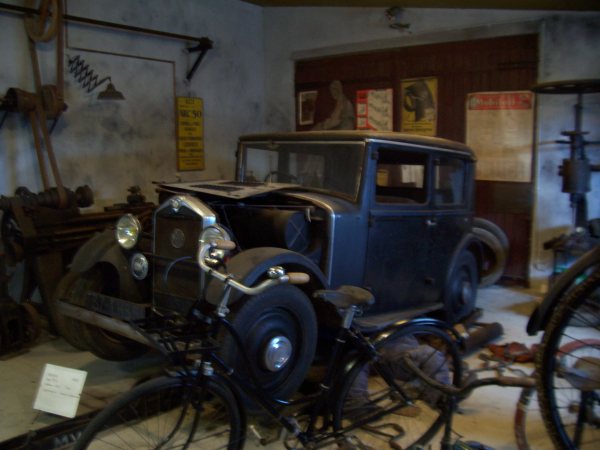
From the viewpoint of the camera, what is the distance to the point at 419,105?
563 centimetres

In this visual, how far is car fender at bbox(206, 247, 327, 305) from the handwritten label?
0.79m

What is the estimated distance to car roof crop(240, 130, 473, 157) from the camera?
308 centimetres

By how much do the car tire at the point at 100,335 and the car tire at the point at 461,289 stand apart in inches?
79.9

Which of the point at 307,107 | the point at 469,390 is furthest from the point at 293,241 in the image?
the point at 307,107

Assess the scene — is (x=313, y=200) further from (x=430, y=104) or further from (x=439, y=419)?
(x=430, y=104)

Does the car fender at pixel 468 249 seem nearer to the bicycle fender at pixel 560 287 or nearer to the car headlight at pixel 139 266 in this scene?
the bicycle fender at pixel 560 287

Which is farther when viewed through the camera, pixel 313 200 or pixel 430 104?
pixel 430 104

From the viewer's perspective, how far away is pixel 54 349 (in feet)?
11.9

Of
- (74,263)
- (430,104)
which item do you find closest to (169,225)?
(74,263)

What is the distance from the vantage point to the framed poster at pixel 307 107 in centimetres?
644

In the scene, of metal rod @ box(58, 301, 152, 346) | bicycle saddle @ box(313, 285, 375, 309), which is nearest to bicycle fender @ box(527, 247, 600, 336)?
bicycle saddle @ box(313, 285, 375, 309)

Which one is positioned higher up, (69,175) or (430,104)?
(430,104)

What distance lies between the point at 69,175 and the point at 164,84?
1.43 m

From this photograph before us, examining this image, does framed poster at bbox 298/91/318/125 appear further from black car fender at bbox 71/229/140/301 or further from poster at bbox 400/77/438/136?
black car fender at bbox 71/229/140/301
